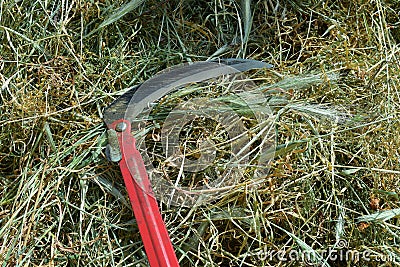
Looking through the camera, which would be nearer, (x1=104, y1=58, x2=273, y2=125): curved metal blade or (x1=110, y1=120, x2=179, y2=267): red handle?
(x1=110, y1=120, x2=179, y2=267): red handle

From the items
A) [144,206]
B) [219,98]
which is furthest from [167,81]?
[144,206]

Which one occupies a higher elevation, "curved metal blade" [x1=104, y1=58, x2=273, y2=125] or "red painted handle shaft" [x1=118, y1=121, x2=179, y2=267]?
"curved metal blade" [x1=104, y1=58, x2=273, y2=125]

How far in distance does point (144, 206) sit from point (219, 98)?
216 mm

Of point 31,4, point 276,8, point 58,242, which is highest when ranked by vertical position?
point 31,4

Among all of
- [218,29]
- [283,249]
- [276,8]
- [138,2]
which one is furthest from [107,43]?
[283,249]

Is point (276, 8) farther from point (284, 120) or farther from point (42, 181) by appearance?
point (42, 181)

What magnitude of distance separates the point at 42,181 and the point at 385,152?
54cm

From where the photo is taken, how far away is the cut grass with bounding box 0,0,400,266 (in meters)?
0.90

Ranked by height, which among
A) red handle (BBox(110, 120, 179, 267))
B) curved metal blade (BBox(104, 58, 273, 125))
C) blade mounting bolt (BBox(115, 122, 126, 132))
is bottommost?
red handle (BBox(110, 120, 179, 267))

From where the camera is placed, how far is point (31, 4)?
1.06 m

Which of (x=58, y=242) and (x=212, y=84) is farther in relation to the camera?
(x=212, y=84)

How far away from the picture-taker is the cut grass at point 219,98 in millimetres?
897

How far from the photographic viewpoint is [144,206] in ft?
2.87

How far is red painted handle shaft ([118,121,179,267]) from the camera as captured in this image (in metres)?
0.85
